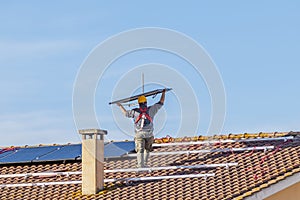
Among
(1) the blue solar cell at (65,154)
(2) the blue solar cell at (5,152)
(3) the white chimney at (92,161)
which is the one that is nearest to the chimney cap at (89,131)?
(3) the white chimney at (92,161)

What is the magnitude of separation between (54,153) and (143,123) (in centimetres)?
424

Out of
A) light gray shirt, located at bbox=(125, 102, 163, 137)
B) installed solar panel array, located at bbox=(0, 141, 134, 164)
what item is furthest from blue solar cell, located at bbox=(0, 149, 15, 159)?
light gray shirt, located at bbox=(125, 102, 163, 137)

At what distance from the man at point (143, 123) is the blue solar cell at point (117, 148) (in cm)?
126

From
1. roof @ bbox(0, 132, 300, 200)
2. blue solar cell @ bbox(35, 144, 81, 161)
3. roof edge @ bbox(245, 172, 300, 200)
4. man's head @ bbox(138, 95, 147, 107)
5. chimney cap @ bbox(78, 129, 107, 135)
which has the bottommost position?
roof edge @ bbox(245, 172, 300, 200)

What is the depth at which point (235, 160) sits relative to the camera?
22953 millimetres

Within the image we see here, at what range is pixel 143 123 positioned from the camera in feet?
76.5

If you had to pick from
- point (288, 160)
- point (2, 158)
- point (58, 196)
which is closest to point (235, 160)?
point (288, 160)

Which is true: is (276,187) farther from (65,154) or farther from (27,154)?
(27,154)

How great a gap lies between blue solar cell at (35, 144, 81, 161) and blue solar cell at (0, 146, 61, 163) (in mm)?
313

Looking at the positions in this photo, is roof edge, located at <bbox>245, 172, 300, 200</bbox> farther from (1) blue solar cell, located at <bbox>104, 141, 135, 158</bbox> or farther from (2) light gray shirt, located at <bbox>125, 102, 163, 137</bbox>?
(1) blue solar cell, located at <bbox>104, 141, 135, 158</bbox>

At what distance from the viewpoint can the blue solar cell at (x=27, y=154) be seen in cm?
2556

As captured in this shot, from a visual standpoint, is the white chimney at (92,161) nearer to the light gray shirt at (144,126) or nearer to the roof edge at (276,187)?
the light gray shirt at (144,126)

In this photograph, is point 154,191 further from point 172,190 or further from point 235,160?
point 235,160

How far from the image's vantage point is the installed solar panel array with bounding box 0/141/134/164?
25.0 m
